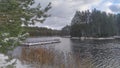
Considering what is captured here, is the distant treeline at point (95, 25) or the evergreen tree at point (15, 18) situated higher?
the distant treeline at point (95, 25)

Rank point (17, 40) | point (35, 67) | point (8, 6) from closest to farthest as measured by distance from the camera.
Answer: point (8, 6), point (17, 40), point (35, 67)

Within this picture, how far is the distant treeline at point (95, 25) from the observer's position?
97875 mm

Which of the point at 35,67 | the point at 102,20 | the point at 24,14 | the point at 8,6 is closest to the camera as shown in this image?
the point at 8,6

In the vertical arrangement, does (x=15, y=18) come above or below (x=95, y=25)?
below

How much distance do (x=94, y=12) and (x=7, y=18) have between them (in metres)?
99.9

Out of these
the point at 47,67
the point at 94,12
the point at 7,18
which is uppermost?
the point at 94,12

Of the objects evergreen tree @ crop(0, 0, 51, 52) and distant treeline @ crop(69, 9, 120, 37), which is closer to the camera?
evergreen tree @ crop(0, 0, 51, 52)

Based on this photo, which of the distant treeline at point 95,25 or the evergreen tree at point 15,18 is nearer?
the evergreen tree at point 15,18

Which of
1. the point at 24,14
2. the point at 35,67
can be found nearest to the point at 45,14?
the point at 24,14

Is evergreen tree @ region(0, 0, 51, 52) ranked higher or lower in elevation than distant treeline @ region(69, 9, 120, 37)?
lower

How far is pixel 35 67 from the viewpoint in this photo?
10625mm

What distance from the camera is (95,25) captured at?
325ft

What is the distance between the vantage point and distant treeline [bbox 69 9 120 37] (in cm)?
9788

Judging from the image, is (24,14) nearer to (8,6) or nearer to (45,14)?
(8,6)
